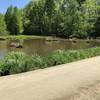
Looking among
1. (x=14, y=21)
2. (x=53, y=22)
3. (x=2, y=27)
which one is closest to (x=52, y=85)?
(x=53, y=22)

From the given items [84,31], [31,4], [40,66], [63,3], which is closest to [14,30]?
[31,4]

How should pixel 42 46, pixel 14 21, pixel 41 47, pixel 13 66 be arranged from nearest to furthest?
pixel 13 66 < pixel 41 47 < pixel 42 46 < pixel 14 21

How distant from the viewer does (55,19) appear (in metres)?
106

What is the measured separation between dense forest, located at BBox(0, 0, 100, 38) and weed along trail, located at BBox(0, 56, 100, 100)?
260 feet

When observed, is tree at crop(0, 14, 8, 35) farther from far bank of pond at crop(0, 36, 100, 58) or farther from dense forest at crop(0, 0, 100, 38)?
far bank of pond at crop(0, 36, 100, 58)

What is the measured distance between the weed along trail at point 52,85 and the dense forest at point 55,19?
79.1 meters

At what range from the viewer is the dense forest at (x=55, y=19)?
96.4 m

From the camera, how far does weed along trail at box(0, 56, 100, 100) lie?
11.3 meters

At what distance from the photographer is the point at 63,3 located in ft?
334

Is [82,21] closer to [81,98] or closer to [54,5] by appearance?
[54,5]

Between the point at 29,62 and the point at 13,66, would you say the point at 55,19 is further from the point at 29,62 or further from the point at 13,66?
the point at 13,66

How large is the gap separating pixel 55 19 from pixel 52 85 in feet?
306

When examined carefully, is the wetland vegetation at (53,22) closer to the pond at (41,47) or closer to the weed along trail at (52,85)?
the pond at (41,47)

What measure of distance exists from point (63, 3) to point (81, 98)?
3630 inches
